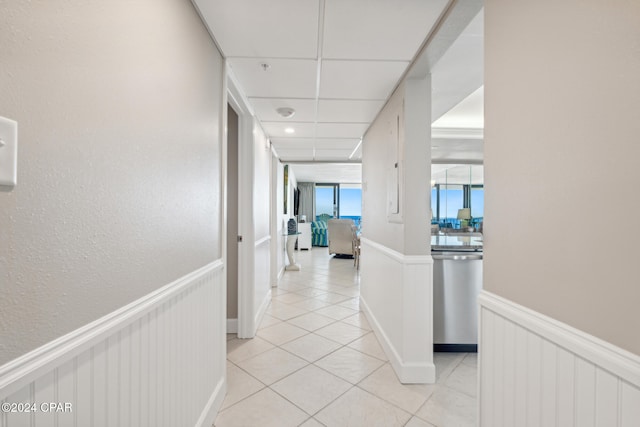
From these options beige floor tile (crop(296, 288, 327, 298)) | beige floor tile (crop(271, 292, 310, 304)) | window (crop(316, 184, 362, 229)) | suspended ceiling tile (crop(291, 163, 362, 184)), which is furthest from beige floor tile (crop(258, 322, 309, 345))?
window (crop(316, 184, 362, 229))

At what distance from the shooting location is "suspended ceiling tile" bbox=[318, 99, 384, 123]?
2629 mm

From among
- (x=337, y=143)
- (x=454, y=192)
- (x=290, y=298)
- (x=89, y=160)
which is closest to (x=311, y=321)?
(x=290, y=298)

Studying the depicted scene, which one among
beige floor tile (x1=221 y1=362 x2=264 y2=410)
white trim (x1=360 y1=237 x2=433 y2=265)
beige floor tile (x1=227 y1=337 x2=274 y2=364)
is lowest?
beige floor tile (x1=227 y1=337 x2=274 y2=364)

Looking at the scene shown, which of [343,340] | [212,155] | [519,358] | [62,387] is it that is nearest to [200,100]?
[212,155]

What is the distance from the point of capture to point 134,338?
3.25ft

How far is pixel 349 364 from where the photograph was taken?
239 cm

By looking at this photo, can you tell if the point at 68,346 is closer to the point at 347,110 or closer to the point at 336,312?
the point at 347,110

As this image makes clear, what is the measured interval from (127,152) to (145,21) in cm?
47

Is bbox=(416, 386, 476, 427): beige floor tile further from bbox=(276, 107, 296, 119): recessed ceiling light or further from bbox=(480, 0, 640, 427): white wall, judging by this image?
bbox=(276, 107, 296, 119): recessed ceiling light

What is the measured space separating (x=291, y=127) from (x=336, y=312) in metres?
2.26

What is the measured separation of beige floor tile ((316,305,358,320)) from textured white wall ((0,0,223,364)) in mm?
2473

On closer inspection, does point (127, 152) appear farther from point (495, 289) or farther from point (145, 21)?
point (495, 289)

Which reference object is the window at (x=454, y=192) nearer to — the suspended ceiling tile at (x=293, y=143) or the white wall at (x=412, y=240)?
the suspended ceiling tile at (x=293, y=143)

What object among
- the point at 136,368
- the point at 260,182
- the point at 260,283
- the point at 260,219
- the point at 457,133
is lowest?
the point at 260,283
